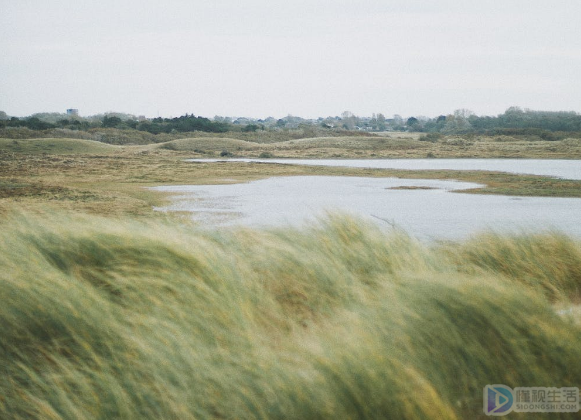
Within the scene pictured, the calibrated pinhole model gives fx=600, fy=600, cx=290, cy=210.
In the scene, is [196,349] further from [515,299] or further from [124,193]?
[124,193]

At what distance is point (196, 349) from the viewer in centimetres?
281

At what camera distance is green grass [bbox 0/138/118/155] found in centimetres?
3653

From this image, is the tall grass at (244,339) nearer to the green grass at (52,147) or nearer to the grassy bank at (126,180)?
the grassy bank at (126,180)

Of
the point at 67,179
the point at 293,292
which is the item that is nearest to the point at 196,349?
the point at 293,292

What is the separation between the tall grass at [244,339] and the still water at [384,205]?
5031mm

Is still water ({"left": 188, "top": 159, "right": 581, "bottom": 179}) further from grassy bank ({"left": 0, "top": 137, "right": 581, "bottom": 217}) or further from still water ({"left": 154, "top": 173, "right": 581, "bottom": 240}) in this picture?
still water ({"left": 154, "top": 173, "right": 581, "bottom": 240})

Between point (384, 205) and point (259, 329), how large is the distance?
427 inches

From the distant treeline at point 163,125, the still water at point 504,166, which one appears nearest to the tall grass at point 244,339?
the still water at point 504,166

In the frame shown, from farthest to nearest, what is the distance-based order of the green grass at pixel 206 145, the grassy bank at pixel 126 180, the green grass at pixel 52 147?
the green grass at pixel 206 145
the green grass at pixel 52 147
the grassy bank at pixel 126 180

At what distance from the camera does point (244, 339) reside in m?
2.96

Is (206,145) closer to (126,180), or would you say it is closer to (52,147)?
(52,147)

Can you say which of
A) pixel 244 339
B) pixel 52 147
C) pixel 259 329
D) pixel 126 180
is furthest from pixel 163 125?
pixel 244 339

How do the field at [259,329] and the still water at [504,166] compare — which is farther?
the still water at [504,166]

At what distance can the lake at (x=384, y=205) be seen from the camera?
35.2ft
